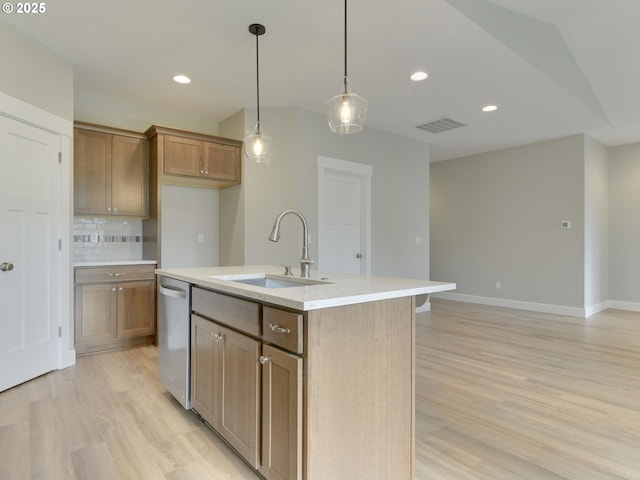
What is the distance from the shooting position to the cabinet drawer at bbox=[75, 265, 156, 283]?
3473mm

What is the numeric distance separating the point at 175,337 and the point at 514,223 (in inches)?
220

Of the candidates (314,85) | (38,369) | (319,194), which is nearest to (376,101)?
(314,85)

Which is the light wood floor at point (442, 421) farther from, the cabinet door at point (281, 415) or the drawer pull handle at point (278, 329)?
the drawer pull handle at point (278, 329)

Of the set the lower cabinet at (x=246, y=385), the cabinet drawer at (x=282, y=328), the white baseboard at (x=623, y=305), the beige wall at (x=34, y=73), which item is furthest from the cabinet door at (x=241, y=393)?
the white baseboard at (x=623, y=305)

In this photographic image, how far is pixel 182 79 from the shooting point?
A: 11.8 ft

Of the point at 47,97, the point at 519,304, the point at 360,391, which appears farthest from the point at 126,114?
the point at 519,304

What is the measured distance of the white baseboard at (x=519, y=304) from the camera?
5.38m

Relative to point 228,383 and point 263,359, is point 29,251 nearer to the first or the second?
point 228,383

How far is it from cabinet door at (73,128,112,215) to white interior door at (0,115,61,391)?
517 mm

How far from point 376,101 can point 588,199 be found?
363 centimetres

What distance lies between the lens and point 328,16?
2.58 m

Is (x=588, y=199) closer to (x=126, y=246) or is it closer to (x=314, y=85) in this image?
(x=314, y=85)

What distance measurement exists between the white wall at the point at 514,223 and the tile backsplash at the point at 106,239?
5.32m

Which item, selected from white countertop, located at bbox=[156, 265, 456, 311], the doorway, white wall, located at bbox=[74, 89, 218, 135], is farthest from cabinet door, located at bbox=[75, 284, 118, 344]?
white countertop, located at bbox=[156, 265, 456, 311]
